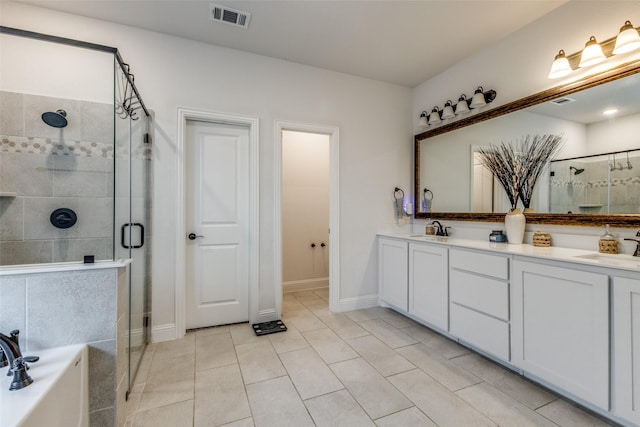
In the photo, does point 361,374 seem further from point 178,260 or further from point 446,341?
point 178,260

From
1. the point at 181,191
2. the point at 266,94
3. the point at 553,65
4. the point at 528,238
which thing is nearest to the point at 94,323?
the point at 181,191

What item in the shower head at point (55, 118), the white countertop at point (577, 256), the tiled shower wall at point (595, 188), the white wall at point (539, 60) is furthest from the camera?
the shower head at point (55, 118)

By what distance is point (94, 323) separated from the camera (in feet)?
4.52

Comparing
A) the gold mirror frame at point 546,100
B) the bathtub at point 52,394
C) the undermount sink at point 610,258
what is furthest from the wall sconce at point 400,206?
the bathtub at point 52,394

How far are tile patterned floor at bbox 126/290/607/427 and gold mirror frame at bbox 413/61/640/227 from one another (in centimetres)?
122

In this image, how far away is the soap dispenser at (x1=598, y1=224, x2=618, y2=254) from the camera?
74.1 inches

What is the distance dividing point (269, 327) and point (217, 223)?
1.17m

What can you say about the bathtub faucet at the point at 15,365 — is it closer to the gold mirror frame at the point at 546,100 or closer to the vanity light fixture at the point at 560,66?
the gold mirror frame at the point at 546,100

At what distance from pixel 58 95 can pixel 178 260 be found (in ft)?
5.22

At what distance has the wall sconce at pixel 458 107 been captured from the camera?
2.75 meters

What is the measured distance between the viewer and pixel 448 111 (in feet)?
10.2

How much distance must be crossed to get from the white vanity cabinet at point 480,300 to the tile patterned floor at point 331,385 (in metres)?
0.18

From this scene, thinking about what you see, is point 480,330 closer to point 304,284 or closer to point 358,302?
point 358,302

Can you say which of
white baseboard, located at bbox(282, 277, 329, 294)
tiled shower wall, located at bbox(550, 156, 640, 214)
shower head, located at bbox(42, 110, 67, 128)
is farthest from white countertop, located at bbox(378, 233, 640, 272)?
shower head, located at bbox(42, 110, 67, 128)
